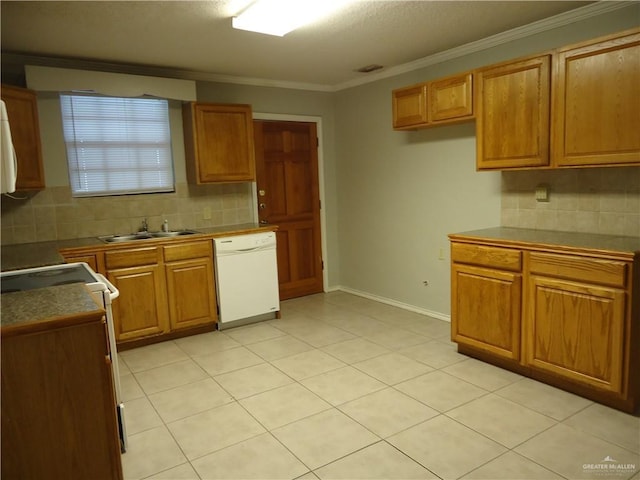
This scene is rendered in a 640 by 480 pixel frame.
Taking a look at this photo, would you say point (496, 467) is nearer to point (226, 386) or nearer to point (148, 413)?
point (226, 386)

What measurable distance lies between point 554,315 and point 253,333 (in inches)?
98.7

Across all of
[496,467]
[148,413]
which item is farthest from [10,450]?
[496,467]

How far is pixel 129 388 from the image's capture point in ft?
10.2

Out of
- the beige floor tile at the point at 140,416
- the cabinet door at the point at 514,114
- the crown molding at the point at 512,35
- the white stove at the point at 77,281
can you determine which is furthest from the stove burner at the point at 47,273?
the crown molding at the point at 512,35

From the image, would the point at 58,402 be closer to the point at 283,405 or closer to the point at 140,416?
the point at 140,416

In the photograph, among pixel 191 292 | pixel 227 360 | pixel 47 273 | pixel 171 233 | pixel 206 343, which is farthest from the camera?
pixel 171 233

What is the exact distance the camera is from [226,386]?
122 inches

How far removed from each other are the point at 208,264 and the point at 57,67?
202 centimetres

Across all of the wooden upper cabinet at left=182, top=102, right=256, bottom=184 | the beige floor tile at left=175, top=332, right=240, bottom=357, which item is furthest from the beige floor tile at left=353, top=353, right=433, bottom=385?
the wooden upper cabinet at left=182, top=102, right=256, bottom=184

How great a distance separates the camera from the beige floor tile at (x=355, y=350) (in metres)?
3.50

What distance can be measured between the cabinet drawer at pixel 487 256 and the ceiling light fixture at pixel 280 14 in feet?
6.05

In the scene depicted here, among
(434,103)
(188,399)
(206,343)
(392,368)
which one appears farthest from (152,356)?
(434,103)

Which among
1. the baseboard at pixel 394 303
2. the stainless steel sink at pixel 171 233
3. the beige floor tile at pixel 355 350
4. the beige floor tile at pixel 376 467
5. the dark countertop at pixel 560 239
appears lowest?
the beige floor tile at pixel 376 467

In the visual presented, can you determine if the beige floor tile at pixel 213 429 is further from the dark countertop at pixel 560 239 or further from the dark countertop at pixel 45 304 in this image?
the dark countertop at pixel 560 239
